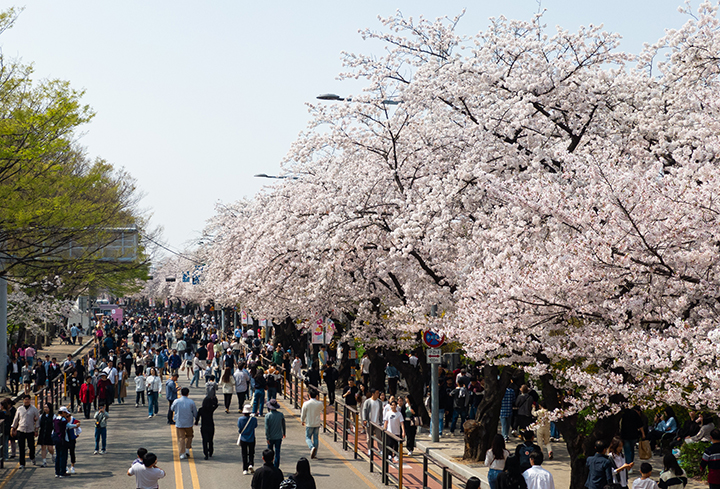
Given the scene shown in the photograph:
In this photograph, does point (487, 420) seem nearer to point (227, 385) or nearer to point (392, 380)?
point (392, 380)

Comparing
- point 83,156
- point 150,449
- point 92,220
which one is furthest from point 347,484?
point 83,156

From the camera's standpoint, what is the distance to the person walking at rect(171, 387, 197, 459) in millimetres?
16750

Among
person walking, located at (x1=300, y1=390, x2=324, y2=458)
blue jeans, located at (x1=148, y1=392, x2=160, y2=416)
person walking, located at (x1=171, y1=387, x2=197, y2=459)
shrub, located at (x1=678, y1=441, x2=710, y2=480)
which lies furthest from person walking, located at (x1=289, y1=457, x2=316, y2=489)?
blue jeans, located at (x1=148, y1=392, x2=160, y2=416)

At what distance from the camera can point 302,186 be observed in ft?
90.5

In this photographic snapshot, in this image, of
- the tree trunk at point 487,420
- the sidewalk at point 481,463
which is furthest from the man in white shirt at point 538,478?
the tree trunk at point 487,420

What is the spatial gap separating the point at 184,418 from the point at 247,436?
7.55 ft

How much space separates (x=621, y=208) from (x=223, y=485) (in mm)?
9209

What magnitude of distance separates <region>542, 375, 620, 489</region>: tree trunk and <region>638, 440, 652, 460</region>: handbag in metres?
4.16

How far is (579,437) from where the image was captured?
12766 millimetres

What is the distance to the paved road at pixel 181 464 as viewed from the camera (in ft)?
48.6

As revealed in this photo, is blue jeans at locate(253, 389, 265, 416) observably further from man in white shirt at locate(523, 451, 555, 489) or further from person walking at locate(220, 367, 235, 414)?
man in white shirt at locate(523, 451, 555, 489)

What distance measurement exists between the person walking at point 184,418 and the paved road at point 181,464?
0.39 m

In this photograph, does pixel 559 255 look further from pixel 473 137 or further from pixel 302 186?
pixel 302 186

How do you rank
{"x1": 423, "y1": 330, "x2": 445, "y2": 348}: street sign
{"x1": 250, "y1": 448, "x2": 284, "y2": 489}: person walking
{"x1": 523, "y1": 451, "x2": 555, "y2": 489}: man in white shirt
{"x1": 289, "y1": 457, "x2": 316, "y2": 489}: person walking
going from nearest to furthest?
{"x1": 523, "y1": 451, "x2": 555, "y2": 489}: man in white shirt, {"x1": 289, "y1": 457, "x2": 316, "y2": 489}: person walking, {"x1": 250, "y1": 448, "x2": 284, "y2": 489}: person walking, {"x1": 423, "y1": 330, "x2": 445, "y2": 348}: street sign
